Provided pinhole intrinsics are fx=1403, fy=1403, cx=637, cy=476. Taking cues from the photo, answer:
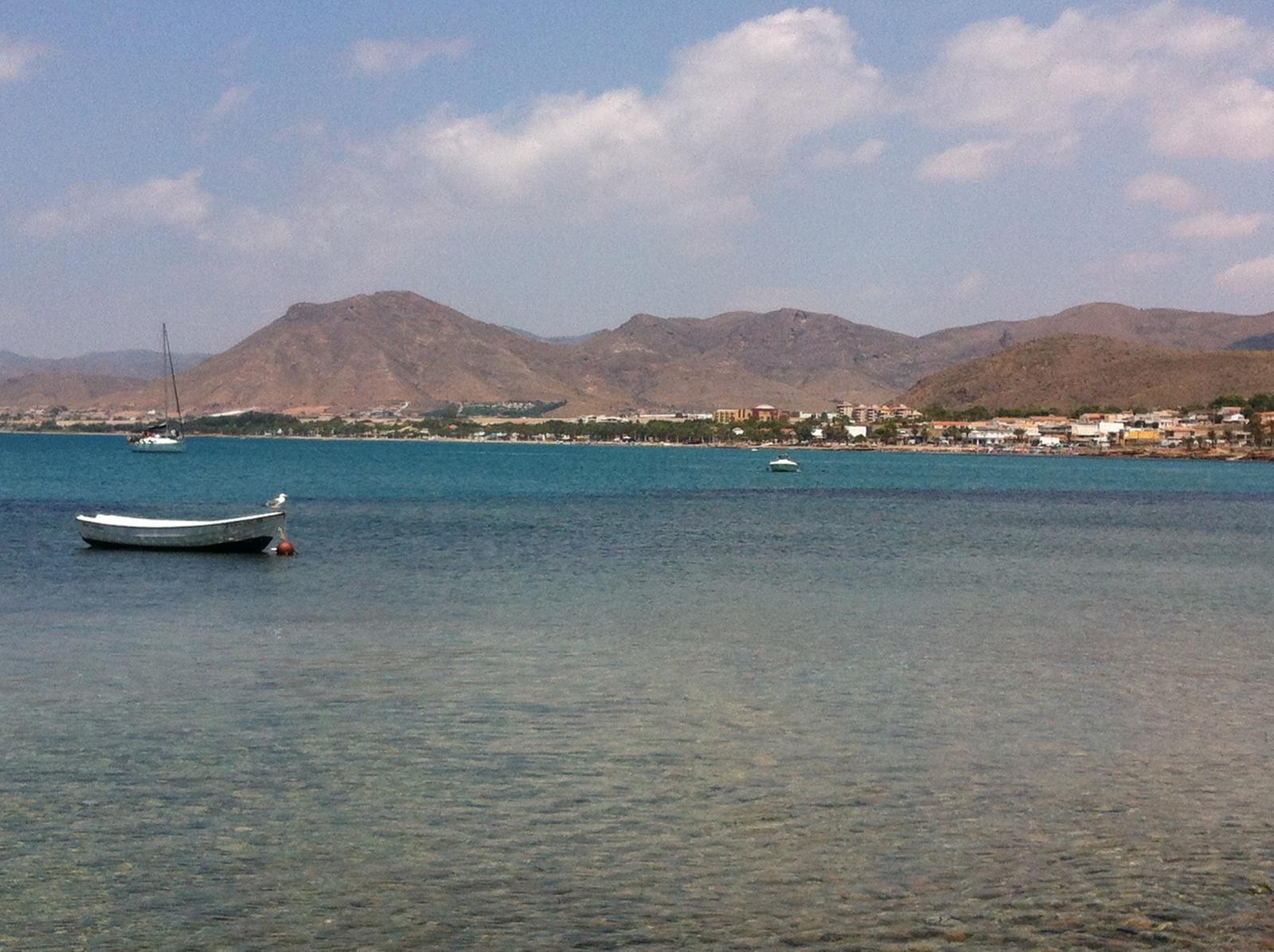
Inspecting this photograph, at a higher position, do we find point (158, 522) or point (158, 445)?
point (158, 445)

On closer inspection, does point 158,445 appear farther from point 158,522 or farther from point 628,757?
point 628,757

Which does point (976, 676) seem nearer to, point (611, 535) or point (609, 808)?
point (609, 808)

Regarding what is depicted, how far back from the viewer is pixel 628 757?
61.5 ft

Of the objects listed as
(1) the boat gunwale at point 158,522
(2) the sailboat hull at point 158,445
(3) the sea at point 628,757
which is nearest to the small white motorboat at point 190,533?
(1) the boat gunwale at point 158,522

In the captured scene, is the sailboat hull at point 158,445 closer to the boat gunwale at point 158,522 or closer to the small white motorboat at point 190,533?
the boat gunwale at point 158,522

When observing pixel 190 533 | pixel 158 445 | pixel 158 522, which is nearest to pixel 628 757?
pixel 190 533

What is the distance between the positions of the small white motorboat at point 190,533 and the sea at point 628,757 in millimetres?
1560

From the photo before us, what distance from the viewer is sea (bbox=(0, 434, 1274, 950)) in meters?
13.1

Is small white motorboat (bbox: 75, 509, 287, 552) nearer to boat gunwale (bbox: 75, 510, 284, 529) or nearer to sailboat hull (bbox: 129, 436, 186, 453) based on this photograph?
boat gunwale (bbox: 75, 510, 284, 529)

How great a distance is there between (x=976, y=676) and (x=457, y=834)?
1308cm

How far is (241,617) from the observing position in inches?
1270

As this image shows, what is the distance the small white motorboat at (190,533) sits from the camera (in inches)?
1863

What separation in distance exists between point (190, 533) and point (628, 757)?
32553mm

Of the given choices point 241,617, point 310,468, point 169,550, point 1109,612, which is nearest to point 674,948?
point 241,617
